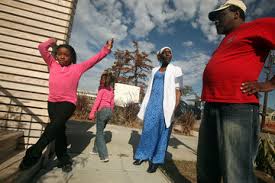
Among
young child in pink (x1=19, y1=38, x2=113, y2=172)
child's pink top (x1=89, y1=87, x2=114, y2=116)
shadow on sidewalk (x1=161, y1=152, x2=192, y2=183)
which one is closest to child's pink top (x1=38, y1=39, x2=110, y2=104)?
young child in pink (x1=19, y1=38, x2=113, y2=172)

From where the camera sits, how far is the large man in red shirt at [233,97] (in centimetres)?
190

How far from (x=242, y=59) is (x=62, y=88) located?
2.35 meters

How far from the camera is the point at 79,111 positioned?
40.7 ft

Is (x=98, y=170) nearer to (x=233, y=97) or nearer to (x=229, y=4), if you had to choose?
(x=233, y=97)

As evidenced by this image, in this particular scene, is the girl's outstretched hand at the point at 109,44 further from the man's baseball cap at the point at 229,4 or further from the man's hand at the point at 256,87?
the man's hand at the point at 256,87

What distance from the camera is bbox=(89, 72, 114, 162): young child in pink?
451cm

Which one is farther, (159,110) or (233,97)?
(159,110)

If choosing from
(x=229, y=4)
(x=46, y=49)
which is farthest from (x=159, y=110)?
(x=229, y=4)

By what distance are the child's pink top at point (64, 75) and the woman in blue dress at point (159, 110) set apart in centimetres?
144

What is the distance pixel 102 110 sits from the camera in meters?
4.71

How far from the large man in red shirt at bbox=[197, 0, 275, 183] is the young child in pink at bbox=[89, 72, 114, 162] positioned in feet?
8.26

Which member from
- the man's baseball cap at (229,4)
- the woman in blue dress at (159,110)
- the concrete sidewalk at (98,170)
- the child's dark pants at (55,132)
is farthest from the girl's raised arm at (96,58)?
the man's baseball cap at (229,4)

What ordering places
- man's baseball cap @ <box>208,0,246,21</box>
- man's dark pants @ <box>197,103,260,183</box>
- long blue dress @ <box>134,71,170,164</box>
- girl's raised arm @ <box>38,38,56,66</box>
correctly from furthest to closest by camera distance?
1. long blue dress @ <box>134,71,170,164</box>
2. girl's raised arm @ <box>38,38,56,66</box>
3. man's baseball cap @ <box>208,0,246,21</box>
4. man's dark pants @ <box>197,103,260,183</box>

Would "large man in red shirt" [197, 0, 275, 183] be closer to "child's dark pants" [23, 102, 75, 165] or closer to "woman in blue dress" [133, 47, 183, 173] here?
"child's dark pants" [23, 102, 75, 165]
